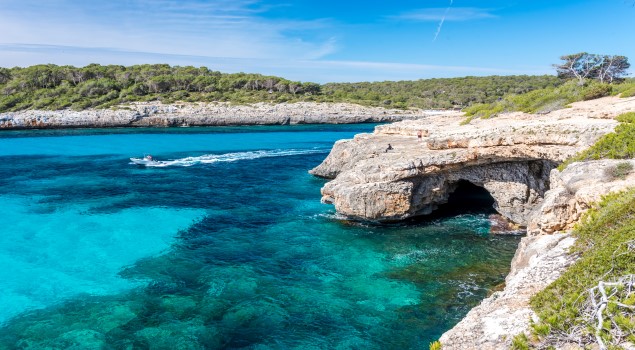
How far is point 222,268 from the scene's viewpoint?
1770 centimetres

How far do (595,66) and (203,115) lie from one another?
6442 cm

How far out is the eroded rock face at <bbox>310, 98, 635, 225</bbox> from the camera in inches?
757

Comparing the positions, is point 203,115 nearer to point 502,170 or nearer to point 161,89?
point 161,89

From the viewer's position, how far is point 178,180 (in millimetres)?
34750

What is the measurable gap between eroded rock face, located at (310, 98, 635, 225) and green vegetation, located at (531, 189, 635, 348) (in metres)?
10.7

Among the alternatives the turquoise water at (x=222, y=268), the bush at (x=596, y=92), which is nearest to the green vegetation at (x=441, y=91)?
the bush at (x=596, y=92)

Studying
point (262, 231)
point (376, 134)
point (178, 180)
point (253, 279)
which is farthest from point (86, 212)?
point (376, 134)

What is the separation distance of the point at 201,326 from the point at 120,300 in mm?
3845

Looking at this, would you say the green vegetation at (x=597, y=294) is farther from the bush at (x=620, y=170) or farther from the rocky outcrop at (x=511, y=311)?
the bush at (x=620, y=170)

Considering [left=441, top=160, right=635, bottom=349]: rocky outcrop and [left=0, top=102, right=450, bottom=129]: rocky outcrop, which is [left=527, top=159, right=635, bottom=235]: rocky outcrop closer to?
[left=441, top=160, right=635, bottom=349]: rocky outcrop

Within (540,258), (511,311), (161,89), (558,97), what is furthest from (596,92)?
(161,89)

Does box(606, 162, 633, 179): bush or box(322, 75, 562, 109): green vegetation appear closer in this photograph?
box(606, 162, 633, 179): bush

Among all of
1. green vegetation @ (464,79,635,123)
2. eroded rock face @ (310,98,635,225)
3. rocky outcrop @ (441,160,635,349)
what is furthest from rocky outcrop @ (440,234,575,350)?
green vegetation @ (464,79,635,123)

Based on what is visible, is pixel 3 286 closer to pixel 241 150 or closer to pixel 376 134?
pixel 376 134
